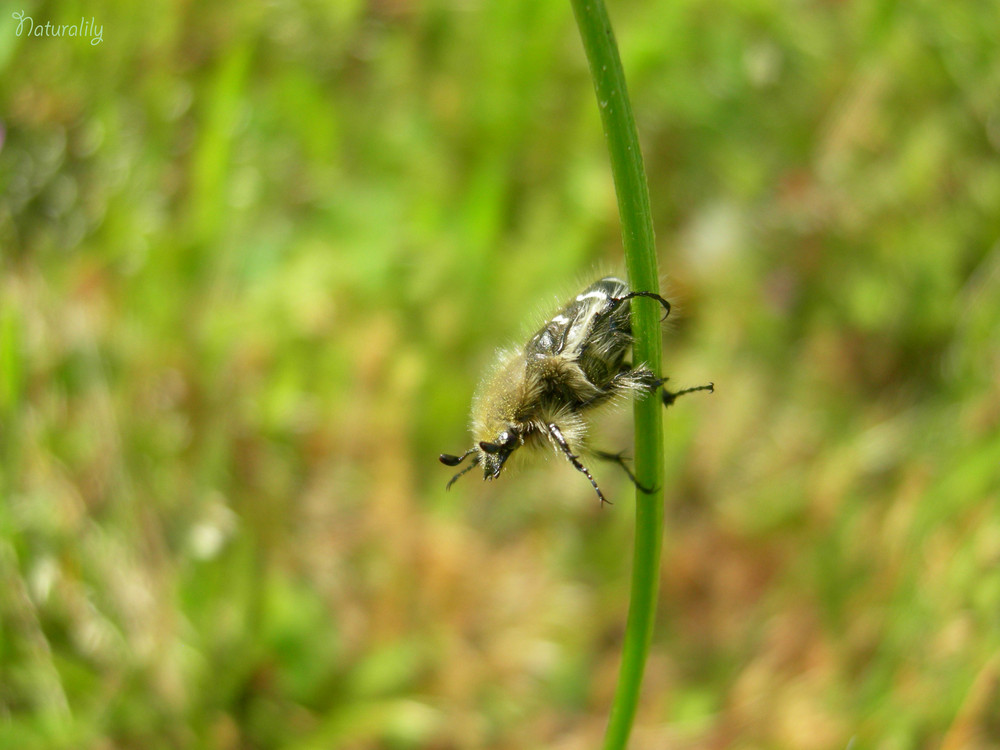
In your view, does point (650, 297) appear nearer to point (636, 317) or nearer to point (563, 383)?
point (636, 317)

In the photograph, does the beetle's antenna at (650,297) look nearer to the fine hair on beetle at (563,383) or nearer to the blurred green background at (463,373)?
the fine hair on beetle at (563,383)

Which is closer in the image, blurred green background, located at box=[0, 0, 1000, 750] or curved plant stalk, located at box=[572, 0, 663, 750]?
curved plant stalk, located at box=[572, 0, 663, 750]

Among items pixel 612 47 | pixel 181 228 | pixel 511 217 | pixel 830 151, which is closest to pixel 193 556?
pixel 181 228

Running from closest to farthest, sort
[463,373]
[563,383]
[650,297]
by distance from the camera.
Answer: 1. [650,297]
2. [563,383]
3. [463,373]

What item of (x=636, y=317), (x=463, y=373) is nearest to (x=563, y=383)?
(x=636, y=317)

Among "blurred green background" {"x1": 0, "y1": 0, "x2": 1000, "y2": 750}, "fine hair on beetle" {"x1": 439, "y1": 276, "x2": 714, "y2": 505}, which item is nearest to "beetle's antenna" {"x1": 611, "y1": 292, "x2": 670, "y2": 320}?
"fine hair on beetle" {"x1": 439, "y1": 276, "x2": 714, "y2": 505}

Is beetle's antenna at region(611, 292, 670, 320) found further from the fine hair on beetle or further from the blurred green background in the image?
the blurred green background

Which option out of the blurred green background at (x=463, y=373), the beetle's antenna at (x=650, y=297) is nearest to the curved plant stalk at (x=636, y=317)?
the beetle's antenna at (x=650, y=297)
